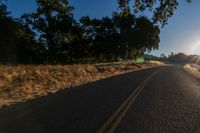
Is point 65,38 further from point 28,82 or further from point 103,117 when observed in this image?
point 103,117

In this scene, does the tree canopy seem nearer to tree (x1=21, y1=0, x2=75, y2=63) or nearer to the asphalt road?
tree (x1=21, y1=0, x2=75, y2=63)

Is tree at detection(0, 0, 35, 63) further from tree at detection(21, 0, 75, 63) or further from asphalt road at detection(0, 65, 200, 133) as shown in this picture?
asphalt road at detection(0, 65, 200, 133)

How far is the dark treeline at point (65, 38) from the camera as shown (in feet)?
162

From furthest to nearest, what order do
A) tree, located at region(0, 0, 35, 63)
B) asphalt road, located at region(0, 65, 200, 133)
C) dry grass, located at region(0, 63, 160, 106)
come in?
tree, located at region(0, 0, 35, 63) → dry grass, located at region(0, 63, 160, 106) → asphalt road, located at region(0, 65, 200, 133)

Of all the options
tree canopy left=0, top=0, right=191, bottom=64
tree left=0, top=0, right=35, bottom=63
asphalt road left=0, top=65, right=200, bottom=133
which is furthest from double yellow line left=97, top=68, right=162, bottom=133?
tree left=0, top=0, right=35, bottom=63

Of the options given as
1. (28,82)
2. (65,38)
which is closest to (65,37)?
(65,38)

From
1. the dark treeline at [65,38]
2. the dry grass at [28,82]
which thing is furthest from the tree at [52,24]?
the dry grass at [28,82]

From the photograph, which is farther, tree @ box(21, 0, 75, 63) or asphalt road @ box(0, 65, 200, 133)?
tree @ box(21, 0, 75, 63)

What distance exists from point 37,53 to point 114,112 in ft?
152

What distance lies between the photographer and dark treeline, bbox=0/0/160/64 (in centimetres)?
4925

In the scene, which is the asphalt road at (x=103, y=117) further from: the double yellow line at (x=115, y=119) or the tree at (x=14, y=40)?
the tree at (x=14, y=40)

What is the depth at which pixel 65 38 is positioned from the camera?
54.4m

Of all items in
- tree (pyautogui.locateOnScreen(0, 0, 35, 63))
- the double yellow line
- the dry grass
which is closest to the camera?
the double yellow line

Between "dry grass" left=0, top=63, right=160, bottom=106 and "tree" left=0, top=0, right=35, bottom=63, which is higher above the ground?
"tree" left=0, top=0, right=35, bottom=63
